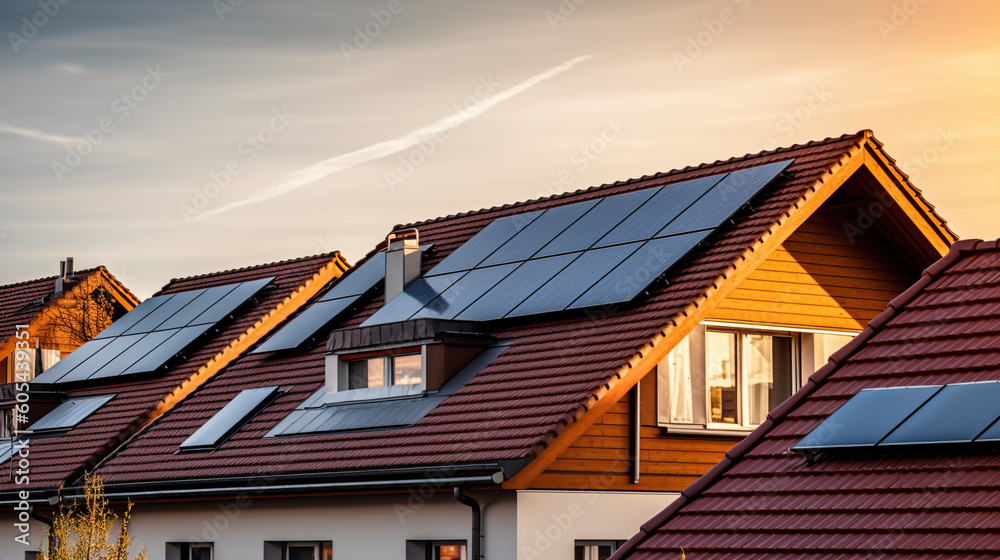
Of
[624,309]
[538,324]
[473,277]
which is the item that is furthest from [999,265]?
[473,277]

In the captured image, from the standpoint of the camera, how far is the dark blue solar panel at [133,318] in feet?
93.6

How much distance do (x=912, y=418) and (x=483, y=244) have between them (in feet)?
35.4

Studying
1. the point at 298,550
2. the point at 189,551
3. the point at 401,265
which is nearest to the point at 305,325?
the point at 401,265

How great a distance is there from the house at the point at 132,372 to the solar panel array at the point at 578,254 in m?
6.11

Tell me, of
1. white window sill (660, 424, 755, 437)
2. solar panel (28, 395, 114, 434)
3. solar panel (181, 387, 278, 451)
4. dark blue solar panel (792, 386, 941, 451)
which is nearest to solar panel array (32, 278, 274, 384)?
solar panel (28, 395, 114, 434)

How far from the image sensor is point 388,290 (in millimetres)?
21406

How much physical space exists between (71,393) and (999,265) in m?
19.9

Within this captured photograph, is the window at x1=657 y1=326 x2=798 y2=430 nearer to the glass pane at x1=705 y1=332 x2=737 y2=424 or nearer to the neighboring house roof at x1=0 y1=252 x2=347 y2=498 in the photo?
the glass pane at x1=705 y1=332 x2=737 y2=424

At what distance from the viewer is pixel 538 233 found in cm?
2036

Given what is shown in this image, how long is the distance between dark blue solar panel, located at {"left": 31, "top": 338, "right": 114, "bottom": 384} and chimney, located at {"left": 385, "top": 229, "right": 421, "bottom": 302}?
9269mm

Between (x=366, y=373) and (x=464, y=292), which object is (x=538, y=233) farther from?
(x=366, y=373)

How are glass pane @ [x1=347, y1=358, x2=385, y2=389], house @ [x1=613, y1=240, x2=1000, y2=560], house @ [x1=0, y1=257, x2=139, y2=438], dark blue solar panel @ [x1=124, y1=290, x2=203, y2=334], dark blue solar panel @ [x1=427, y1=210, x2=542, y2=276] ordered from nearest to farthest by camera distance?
house @ [x1=613, y1=240, x2=1000, y2=560] < glass pane @ [x1=347, y1=358, x2=385, y2=389] < dark blue solar panel @ [x1=427, y1=210, x2=542, y2=276] < dark blue solar panel @ [x1=124, y1=290, x2=203, y2=334] < house @ [x1=0, y1=257, x2=139, y2=438]

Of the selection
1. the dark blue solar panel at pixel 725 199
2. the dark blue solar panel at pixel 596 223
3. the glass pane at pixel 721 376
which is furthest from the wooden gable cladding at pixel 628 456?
the dark blue solar panel at pixel 596 223

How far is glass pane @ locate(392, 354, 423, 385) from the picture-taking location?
60.2 ft
